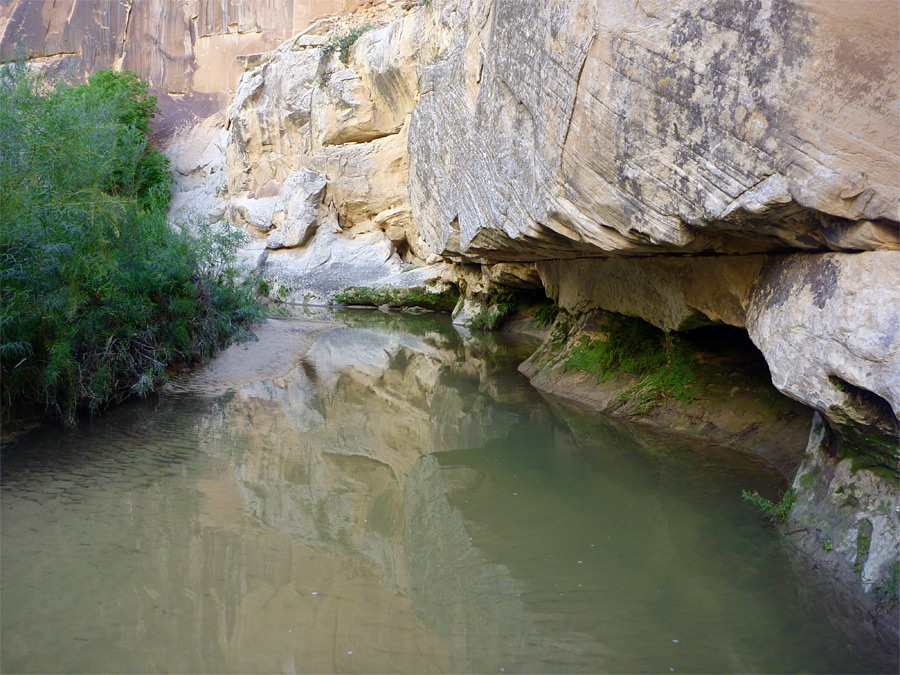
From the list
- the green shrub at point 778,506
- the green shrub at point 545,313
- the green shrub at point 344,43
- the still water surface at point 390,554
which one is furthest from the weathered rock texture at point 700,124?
the green shrub at point 344,43

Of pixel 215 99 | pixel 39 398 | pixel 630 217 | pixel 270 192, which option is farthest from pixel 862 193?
pixel 215 99

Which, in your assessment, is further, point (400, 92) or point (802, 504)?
point (400, 92)

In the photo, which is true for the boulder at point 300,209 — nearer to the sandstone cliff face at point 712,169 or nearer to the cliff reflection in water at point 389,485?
the cliff reflection in water at point 389,485

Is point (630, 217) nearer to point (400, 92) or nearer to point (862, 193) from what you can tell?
point (862, 193)

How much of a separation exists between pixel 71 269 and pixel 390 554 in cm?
398

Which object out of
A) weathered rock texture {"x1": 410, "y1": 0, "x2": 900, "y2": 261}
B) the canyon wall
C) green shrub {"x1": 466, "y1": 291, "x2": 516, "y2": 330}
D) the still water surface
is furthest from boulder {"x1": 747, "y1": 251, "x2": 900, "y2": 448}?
green shrub {"x1": 466, "y1": 291, "x2": 516, "y2": 330}

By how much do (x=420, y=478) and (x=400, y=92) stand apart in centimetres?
1832

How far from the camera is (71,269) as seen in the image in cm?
598

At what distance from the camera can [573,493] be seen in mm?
5480

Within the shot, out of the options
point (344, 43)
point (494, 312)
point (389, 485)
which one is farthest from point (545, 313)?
point (344, 43)

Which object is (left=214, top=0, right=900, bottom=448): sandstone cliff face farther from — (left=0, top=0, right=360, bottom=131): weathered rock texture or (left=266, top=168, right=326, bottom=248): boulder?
(left=0, top=0, right=360, bottom=131): weathered rock texture

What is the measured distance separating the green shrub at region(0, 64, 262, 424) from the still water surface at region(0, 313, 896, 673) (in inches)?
22.5

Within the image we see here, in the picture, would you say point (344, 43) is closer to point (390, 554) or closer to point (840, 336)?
point (390, 554)

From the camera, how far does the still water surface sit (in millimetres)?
3287
